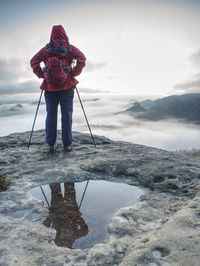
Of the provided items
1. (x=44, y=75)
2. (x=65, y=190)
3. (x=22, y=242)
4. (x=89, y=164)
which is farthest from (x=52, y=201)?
(x=44, y=75)

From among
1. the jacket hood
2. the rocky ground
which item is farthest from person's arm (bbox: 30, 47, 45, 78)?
the rocky ground

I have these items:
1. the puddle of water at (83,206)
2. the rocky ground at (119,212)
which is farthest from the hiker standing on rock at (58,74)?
the puddle of water at (83,206)

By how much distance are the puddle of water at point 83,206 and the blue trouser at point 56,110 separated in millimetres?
2369

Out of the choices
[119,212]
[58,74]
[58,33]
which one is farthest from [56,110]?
[119,212]

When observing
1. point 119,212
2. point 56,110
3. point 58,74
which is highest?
point 58,74

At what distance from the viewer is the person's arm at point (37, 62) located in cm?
622

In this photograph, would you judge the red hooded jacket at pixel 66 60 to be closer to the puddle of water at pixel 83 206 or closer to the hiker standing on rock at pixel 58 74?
the hiker standing on rock at pixel 58 74

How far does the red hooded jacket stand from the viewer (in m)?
6.06

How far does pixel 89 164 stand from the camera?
526 centimetres

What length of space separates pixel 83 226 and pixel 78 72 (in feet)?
15.2

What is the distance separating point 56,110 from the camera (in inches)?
253

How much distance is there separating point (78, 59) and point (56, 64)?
2.57 feet

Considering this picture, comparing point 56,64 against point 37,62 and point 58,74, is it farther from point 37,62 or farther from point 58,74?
point 37,62

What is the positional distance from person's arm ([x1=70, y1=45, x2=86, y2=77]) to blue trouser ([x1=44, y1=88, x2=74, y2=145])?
1.94ft
